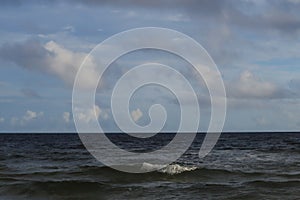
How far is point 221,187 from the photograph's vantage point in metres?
23.4

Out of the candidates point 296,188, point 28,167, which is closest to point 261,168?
point 296,188

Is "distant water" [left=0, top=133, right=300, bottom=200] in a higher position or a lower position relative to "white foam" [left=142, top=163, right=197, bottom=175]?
lower

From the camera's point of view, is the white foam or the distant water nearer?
the distant water

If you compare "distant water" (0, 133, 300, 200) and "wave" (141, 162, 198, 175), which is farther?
"wave" (141, 162, 198, 175)

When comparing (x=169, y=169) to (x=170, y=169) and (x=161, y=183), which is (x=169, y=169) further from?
(x=161, y=183)

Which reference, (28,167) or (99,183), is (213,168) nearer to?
(99,183)

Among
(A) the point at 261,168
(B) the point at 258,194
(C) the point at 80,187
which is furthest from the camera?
(A) the point at 261,168

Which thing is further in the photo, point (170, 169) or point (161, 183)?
point (170, 169)

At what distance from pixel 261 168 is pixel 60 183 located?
13862mm

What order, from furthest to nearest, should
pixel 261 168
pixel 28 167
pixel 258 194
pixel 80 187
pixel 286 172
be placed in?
pixel 28 167 < pixel 261 168 < pixel 286 172 < pixel 80 187 < pixel 258 194

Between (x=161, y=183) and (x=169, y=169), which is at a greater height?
(x=169, y=169)

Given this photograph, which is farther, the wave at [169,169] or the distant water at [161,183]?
the wave at [169,169]

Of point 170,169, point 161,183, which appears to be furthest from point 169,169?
point 161,183

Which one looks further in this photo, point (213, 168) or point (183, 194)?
point (213, 168)
